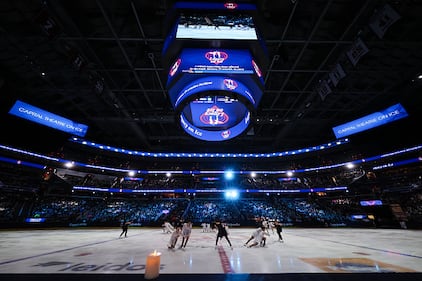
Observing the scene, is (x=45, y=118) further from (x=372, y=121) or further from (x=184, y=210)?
(x=372, y=121)

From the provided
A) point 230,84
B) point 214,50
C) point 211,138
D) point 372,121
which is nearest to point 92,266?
point 230,84

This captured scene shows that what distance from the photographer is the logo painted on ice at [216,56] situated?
9219 millimetres

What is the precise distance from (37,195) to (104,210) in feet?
32.5

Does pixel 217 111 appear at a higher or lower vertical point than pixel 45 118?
lower

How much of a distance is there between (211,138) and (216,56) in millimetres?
5449

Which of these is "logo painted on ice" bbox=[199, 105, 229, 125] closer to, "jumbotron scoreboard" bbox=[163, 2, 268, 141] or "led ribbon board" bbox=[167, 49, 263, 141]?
"led ribbon board" bbox=[167, 49, 263, 141]

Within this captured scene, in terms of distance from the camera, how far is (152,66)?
661 inches

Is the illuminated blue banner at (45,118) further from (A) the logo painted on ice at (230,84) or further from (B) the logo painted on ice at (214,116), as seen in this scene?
(A) the logo painted on ice at (230,84)

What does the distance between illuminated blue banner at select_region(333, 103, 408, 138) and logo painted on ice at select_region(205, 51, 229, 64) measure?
22.4m

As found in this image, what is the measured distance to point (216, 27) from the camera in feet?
29.1

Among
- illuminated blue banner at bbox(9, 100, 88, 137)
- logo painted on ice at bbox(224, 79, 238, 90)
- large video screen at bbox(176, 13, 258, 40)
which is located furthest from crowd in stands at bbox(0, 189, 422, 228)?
large video screen at bbox(176, 13, 258, 40)

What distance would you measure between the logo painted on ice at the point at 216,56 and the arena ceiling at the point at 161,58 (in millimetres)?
2603

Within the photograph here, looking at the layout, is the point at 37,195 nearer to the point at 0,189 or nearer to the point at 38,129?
the point at 0,189

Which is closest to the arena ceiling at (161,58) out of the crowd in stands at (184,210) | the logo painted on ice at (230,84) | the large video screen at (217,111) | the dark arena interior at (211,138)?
the dark arena interior at (211,138)
